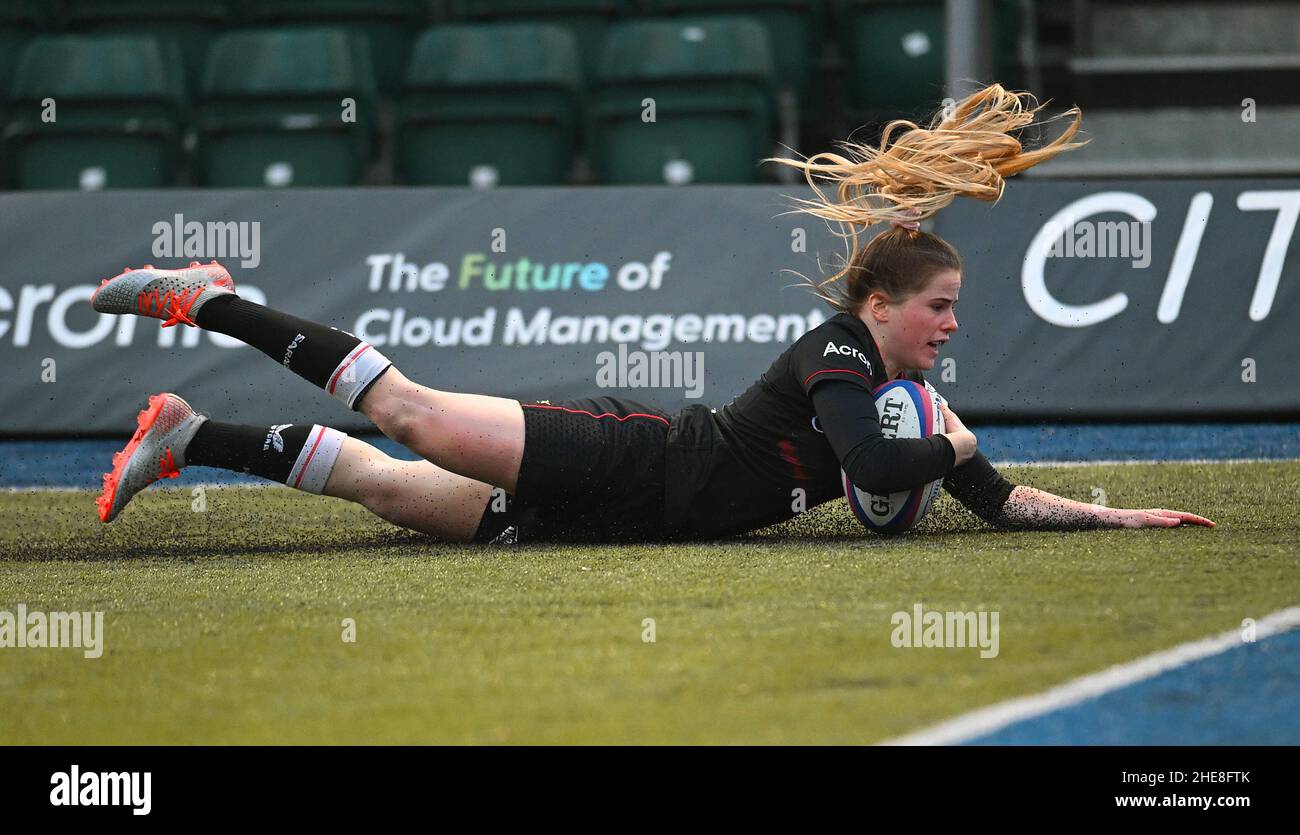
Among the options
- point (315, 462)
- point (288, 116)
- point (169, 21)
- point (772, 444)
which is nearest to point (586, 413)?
point (772, 444)

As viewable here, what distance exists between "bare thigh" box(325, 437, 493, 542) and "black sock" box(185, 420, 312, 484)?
0.14 meters

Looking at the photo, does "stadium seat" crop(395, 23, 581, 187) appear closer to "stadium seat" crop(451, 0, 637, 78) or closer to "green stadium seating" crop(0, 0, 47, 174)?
"stadium seat" crop(451, 0, 637, 78)

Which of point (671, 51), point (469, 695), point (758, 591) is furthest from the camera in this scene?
point (671, 51)

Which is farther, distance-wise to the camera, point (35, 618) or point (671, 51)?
point (671, 51)

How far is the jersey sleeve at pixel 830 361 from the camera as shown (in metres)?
4.63

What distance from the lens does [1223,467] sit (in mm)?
6465

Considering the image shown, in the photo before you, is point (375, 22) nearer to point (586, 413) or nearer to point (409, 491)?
point (409, 491)

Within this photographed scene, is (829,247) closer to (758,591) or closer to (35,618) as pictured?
(758,591)

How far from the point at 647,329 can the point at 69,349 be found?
2865mm

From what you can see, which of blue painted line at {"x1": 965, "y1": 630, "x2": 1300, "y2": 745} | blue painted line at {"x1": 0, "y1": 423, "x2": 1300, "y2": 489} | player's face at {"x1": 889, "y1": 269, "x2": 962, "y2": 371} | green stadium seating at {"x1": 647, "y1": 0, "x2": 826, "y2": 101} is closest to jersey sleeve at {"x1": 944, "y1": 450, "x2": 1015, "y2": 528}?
player's face at {"x1": 889, "y1": 269, "x2": 962, "y2": 371}

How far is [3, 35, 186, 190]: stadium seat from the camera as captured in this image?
9.70 m

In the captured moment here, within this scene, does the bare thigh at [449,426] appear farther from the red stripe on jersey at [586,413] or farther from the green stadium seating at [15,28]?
the green stadium seating at [15,28]

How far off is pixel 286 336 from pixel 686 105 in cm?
503
